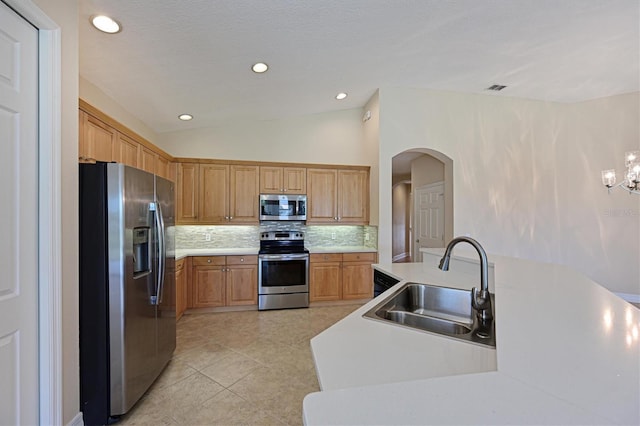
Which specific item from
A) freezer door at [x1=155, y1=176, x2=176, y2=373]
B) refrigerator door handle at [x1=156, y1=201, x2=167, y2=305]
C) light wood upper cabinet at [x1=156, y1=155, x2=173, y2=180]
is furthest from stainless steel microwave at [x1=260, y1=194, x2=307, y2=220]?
refrigerator door handle at [x1=156, y1=201, x2=167, y2=305]

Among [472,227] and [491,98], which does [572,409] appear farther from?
[491,98]

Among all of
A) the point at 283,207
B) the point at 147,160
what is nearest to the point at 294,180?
the point at 283,207

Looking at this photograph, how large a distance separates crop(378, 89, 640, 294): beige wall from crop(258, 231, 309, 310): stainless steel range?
1243 millimetres

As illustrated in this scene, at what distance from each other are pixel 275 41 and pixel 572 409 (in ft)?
9.38

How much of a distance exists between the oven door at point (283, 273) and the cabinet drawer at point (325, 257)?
0.36ft

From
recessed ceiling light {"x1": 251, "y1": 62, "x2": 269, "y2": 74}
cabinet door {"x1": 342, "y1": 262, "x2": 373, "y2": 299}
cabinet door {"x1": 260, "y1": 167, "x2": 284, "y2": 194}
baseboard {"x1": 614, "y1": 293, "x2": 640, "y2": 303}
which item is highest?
recessed ceiling light {"x1": 251, "y1": 62, "x2": 269, "y2": 74}

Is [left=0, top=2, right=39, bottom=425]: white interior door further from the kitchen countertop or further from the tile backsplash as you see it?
the tile backsplash

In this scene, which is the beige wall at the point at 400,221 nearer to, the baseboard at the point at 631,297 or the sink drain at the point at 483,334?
the baseboard at the point at 631,297

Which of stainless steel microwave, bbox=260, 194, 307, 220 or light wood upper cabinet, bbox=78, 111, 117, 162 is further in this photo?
stainless steel microwave, bbox=260, 194, 307, 220

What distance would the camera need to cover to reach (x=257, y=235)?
446 cm

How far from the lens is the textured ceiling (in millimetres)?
2107

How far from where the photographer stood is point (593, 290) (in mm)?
1424

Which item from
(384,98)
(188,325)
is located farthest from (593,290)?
(188,325)

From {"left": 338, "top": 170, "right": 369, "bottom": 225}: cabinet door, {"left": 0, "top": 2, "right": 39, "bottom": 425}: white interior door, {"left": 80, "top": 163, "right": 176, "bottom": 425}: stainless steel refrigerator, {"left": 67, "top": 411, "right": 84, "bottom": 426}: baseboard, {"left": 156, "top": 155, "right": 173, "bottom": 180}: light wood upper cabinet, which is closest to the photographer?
{"left": 0, "top": 2, "right": 39, "bottom": 425}: white interior door
